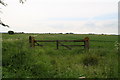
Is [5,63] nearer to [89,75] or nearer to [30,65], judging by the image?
[30,65]

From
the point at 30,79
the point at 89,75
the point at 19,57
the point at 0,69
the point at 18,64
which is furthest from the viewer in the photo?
the point at 19,57

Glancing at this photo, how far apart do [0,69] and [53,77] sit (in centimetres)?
256

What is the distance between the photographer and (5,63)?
8648 millimetres

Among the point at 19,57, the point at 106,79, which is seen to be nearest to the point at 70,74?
the point at 106,79

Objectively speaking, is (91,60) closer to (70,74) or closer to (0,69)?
(70,74)

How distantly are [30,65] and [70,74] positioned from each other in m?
2.09

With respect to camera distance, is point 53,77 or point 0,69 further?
point 0,69

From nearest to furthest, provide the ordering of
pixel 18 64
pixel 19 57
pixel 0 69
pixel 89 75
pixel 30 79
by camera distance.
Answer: pixel 30 79 → pixel 89 75 → pixel 0 69 → pixel 18 64 → pixel 19 57

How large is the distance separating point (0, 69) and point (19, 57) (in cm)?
162

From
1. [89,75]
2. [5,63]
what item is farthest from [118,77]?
[5,63]

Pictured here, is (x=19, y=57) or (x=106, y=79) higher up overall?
(x=19, y=57)

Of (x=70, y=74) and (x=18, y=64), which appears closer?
(x=70, y=74)

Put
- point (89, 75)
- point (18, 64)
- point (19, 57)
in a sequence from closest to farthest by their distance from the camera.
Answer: point (89, 75), point (18, 64), point (19, 57)

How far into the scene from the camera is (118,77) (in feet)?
21.9
